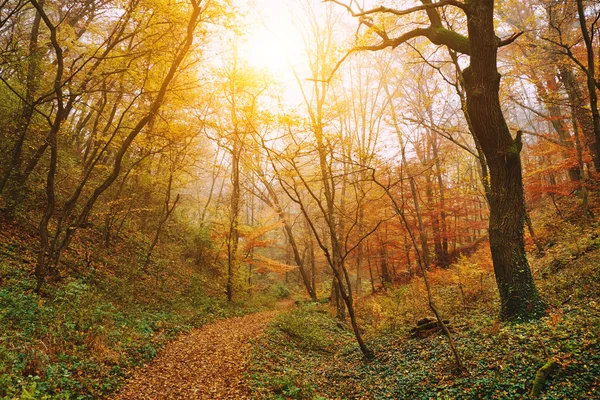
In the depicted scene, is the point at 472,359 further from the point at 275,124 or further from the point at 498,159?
the point at 275,124

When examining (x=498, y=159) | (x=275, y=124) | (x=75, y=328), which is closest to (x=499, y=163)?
(x=498, y=159)

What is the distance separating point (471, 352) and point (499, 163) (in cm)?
368

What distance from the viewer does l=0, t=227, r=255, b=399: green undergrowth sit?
4574mm

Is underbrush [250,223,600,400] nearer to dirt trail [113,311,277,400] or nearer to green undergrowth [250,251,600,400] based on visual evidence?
green undergrowth [250,251,600,400]

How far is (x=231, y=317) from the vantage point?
12.1 meters

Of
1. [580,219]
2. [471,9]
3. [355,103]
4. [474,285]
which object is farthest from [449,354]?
[355,103]

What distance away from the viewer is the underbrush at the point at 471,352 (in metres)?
4.23

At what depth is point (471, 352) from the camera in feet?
18.1

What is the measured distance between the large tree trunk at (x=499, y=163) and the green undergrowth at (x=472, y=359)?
0.61 metres

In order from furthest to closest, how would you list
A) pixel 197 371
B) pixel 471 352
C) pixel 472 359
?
1. pixel 197 371
2. pixel 471 352
3. pixel 472 359

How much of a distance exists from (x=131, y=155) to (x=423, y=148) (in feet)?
54.9

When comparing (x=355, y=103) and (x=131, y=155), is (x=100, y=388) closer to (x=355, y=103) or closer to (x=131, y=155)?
(x=131, y=155)

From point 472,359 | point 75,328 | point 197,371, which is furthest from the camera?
point 197,371

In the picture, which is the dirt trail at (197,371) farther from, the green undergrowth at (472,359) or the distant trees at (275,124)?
the distant trees at (275,124)
